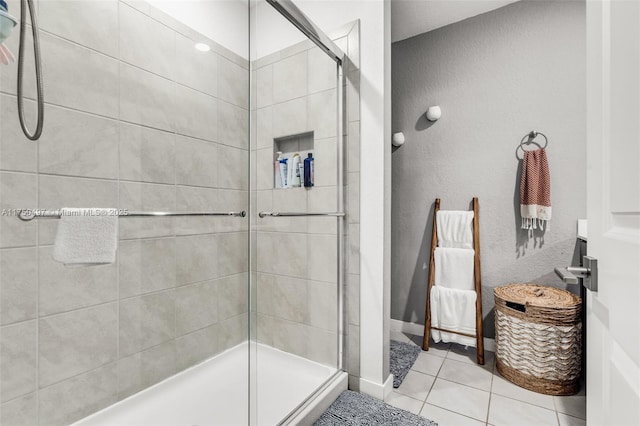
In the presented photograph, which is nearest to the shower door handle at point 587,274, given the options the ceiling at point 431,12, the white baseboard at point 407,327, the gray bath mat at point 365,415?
the gray bath mat at point 365,415

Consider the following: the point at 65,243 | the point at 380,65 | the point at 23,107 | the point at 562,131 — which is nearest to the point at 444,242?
the point at 562,131

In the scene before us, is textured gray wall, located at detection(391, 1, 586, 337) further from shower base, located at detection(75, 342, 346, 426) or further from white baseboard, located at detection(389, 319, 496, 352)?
shower base, located at detection(75, 342, 346, 426)

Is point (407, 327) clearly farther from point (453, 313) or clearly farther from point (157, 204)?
point (157, 204)

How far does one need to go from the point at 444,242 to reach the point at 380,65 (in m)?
1.33

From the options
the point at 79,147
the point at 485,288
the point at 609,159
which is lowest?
the point at 485,288

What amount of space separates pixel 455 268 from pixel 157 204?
1913 millimetres

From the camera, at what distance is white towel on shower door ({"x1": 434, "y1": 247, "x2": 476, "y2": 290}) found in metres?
2.17

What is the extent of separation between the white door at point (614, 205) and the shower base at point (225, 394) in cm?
108

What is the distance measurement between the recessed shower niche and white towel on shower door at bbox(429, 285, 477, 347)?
4.30 feet

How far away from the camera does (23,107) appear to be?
101 cm

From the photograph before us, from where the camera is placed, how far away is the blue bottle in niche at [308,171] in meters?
1.52

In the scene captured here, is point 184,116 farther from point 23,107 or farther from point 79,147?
point 23,107

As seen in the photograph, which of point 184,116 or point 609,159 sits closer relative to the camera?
point 609,159

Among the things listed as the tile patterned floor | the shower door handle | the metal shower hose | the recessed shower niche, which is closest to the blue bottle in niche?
the recessed shower niche
